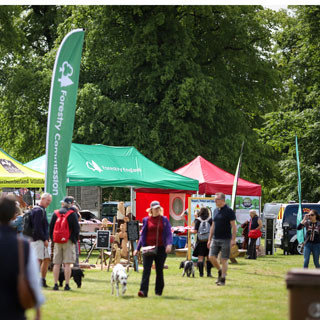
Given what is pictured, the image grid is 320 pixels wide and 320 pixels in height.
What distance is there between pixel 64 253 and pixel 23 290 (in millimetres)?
8424

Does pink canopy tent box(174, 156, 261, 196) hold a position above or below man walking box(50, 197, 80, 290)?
above

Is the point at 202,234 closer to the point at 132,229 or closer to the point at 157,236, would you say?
the point at 132,229

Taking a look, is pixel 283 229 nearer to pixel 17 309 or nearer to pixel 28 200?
pixel 28 200

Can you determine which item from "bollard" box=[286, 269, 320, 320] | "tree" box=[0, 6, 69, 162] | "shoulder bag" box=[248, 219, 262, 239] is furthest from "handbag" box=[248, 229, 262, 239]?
"bollard" box=[286, 269, 320, 320]

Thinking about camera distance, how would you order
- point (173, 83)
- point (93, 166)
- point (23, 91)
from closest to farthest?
point (93, 166)
point (173, 83)
point (23, 91)

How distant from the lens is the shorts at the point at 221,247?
47.3ft

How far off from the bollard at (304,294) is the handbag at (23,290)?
2974 mm

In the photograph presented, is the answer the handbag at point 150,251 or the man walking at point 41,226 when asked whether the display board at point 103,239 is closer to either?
the man walking at point 41,226

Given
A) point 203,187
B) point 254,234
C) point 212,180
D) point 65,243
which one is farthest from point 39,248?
point 212,180

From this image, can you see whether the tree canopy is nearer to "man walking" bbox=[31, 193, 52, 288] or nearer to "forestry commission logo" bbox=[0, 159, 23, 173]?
"forestry commission logo" bbox=[0, 159, 23, 173]

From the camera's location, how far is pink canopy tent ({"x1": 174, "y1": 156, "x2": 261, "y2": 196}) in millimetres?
26016

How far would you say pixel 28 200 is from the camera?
28.0m

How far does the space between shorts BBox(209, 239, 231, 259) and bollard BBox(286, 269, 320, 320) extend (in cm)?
710

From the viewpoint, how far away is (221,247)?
572 inches
